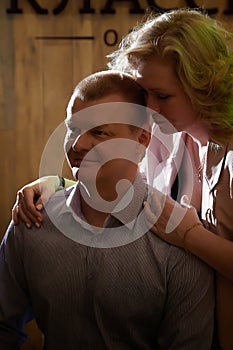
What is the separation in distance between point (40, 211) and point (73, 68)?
55.8 inches

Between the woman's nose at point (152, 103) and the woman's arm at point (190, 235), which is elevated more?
the woman's nose at point (152, 103)

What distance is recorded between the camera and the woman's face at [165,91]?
143cm

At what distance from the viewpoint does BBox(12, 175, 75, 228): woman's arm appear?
58.5 inches

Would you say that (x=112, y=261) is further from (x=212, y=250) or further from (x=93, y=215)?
(x=212, y=250)

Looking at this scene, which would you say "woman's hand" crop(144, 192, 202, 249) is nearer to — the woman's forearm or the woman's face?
the woman's forearm

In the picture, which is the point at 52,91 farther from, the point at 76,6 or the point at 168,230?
the point at 168,230

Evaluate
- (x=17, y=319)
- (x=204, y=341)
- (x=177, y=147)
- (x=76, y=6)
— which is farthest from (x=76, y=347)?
(x=76, y=6)

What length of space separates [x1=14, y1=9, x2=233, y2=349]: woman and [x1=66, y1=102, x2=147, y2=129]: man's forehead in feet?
0.27

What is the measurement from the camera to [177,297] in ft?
4.60

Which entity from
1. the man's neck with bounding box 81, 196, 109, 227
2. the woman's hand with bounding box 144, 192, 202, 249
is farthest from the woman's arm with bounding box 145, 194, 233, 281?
the man's neck with bounding box 81, 196, 109, 227

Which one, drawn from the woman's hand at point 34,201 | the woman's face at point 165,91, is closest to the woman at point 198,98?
the woman's face at point 165,91

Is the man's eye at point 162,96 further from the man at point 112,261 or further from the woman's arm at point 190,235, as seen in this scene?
the woman's arm at point 190,235

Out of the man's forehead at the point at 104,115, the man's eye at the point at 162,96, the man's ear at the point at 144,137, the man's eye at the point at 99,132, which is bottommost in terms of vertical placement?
the man's ear at the point at 144,137

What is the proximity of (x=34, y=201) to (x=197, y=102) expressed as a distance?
0.50 metres
